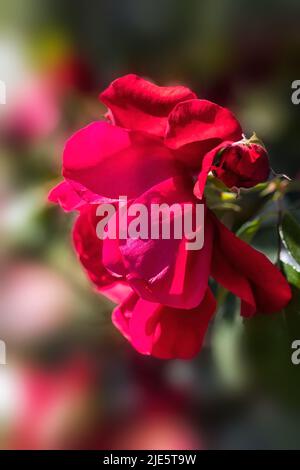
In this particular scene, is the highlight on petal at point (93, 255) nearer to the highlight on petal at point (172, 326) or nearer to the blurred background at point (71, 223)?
the highlight on petal at point (172, 326)

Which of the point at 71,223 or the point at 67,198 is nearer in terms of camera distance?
the point at 67,198

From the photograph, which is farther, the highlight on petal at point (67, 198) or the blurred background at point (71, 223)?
the blurred background at point (71, 223)

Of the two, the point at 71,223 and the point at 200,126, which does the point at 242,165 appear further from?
the point at 71,223

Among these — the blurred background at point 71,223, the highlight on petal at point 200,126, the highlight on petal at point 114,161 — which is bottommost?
the blurred background at point 71,223

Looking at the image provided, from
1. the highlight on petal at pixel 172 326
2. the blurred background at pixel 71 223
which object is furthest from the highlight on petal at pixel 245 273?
the blurred background at pixel 71 223

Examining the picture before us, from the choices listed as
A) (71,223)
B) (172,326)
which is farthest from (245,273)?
(71,223)
